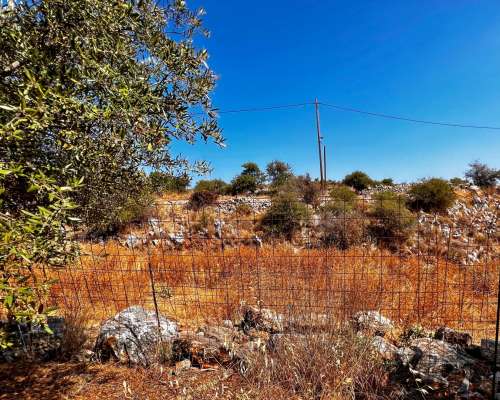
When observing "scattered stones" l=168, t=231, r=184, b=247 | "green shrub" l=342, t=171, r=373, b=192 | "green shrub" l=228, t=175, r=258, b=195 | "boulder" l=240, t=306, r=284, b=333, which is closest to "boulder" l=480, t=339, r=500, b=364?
"boulder" l=240, t=306, r=284, b=333

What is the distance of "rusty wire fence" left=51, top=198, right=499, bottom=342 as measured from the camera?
501 centimetres

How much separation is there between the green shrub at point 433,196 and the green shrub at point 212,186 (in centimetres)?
1084

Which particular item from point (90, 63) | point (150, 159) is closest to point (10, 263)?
point (90, 63)

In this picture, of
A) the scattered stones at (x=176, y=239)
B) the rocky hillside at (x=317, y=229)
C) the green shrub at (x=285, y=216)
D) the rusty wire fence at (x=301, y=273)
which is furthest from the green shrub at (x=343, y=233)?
the scattered stones at (x=176, y=239)

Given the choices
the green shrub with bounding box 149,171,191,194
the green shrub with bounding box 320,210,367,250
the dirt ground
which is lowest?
the dirt ground

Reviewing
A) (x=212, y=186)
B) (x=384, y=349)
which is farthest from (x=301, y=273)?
(x=212, y=186)

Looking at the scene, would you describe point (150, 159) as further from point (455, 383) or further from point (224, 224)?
point (224, 224)

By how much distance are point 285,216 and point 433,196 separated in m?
7.47

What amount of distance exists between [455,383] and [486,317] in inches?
143

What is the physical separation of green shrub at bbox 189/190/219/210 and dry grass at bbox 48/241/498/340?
752 centimetres

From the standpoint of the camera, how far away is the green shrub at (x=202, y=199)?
51.8ft

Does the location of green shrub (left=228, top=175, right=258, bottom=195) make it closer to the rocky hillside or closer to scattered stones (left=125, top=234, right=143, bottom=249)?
the rocky hillside

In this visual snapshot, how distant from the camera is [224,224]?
12.6 meters

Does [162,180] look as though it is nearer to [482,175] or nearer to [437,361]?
[437,361]
